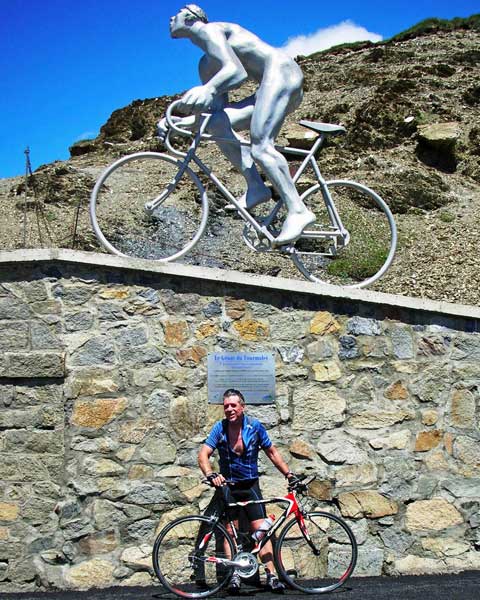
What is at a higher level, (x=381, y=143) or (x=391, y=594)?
(x=381, y=143)

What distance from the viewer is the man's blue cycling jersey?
18.3ft

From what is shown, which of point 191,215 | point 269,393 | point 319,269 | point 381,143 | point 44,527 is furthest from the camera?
point 381,143

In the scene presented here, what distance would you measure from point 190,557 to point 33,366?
1.85 meters

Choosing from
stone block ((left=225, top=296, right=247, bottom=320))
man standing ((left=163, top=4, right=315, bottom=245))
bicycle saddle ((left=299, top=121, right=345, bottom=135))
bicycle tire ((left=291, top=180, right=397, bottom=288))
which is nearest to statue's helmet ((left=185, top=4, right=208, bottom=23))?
man standing ((left=163, top=4, right=315, bottom=245))

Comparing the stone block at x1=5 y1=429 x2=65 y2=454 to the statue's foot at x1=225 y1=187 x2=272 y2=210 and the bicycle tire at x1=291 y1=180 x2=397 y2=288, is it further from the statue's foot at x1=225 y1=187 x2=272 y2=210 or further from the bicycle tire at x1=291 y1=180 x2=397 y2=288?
the bicycle tire at x1=291 y1=180 x2=397 y2=288

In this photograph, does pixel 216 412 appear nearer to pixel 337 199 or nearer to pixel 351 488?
pixel 351 488

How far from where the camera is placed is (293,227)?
23.1ft

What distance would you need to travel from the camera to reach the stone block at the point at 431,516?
6.40 meters

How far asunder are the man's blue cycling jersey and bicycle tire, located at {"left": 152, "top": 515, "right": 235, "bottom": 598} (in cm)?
40

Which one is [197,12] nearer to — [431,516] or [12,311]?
[12,311]

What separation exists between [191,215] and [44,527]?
11.0 meters

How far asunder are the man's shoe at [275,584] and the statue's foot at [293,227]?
2.90 metres

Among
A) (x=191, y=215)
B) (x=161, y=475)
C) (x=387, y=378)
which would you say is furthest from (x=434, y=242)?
→ (x=161, y=475)

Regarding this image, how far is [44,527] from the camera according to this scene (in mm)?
A: 5871
